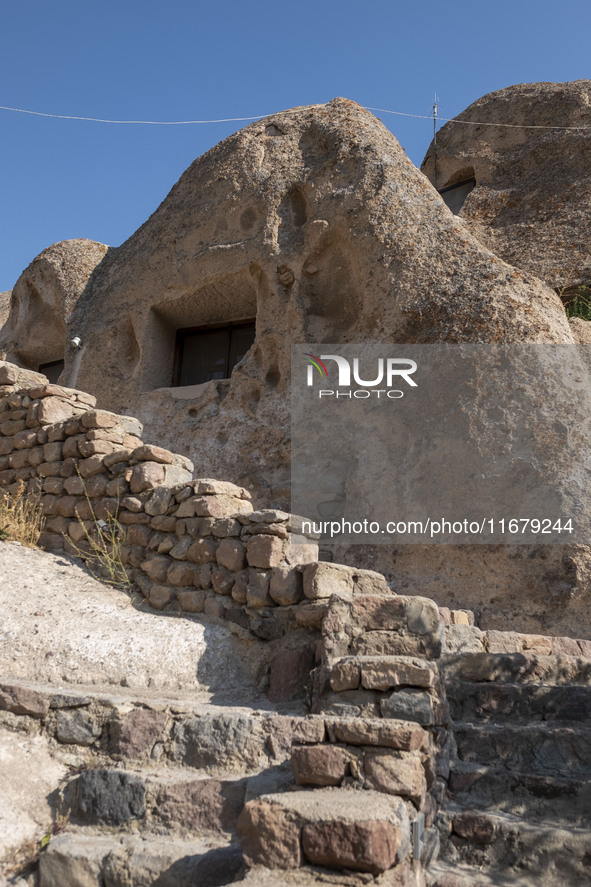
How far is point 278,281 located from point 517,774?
20.1 feet

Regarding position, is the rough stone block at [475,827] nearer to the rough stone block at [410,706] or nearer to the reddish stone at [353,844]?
the rough stone block at [410,706]

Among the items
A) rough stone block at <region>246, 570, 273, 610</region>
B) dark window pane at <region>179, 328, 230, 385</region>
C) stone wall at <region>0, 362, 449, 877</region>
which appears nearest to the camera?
stone wall at <region>0, 362, 449, 877</region>

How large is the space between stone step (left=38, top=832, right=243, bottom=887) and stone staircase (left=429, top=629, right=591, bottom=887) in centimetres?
74

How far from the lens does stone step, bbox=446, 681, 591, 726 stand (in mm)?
3369

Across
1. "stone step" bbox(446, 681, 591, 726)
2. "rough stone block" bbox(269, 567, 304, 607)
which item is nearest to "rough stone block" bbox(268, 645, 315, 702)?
"rough stone block" bbox(269, 567, 304, 607)

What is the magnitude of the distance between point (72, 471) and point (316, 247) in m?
4.06

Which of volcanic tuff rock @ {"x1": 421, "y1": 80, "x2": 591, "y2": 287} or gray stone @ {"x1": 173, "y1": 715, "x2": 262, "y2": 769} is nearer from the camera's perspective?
gray stone @ {"x1": 173, "y1": 715, "x2": 262, "y2": 769}

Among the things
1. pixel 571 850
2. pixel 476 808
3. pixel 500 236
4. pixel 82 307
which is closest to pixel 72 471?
pixel 476 808

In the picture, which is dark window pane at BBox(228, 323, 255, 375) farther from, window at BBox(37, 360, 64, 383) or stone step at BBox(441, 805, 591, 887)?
stone step at BBox(441, 805, 591, 887)

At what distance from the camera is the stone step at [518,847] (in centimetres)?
242

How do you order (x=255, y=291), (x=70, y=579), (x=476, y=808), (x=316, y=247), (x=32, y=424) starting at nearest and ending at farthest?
(x=476, y=808) → (x=70, y=579) → (x=32, y=424) → (x=316, y=247) → (x=255, y=291)

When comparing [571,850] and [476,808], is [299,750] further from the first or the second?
[571,850]

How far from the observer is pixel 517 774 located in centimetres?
285

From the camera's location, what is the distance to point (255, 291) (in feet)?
27.1
